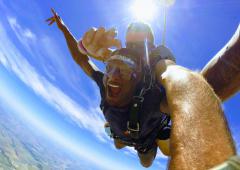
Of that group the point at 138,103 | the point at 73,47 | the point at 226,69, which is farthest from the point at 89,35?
the point at 226,69

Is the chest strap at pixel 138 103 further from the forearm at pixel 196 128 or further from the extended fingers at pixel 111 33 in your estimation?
the forearm at pixel 196 128

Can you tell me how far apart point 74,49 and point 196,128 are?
448 centimetres

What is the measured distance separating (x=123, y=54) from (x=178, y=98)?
6.74 ft

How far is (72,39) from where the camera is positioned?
213 inches

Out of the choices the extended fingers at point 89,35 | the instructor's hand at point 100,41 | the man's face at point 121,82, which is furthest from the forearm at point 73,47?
the man's face at point 121,82

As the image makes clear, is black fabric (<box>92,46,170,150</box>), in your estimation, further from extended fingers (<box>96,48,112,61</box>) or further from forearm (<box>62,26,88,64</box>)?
forearm (<box>62,26,88,64</box>)

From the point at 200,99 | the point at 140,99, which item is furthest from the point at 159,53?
the point at 200,99

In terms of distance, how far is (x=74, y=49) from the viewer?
5270 mm

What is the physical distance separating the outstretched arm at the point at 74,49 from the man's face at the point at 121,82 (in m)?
1.70

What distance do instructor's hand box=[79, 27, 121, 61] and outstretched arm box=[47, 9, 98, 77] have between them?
35.3 inches

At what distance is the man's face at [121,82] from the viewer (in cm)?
310

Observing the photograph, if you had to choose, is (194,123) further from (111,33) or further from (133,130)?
(111,33)

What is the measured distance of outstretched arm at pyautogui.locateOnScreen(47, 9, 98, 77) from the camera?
16.2 ft

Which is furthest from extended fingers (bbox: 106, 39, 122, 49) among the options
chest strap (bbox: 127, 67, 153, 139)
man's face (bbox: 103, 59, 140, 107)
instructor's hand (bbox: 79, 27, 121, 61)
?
chest strap (bbox: 127, 67, 153, 139)
